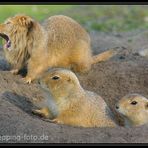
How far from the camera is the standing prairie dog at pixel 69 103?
8.10 m

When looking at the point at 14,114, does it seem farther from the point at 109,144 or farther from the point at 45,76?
the point at 109,144

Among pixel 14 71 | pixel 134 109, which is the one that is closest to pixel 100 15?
pixel 14 71

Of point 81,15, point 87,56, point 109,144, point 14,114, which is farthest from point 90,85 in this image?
point 81,15

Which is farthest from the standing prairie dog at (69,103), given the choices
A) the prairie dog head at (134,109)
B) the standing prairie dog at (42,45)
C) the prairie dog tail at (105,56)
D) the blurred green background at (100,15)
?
the blurred green background at (100,15)

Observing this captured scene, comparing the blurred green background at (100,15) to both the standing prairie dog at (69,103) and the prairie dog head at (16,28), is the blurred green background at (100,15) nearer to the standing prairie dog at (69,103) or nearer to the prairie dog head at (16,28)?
the prairie dog head at (16,28)

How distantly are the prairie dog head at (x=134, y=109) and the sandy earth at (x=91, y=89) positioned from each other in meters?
0.27

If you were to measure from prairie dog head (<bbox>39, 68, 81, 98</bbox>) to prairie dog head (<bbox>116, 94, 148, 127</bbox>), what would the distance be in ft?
2.25

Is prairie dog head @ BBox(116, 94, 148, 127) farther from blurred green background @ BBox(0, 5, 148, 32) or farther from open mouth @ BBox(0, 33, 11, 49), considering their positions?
blurred green background @ BBox(0, 5, 148, 32)

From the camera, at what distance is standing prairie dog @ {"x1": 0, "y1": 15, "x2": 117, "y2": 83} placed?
32.0 feet

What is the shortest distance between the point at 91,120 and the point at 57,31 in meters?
2.64

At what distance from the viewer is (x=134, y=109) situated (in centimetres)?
845

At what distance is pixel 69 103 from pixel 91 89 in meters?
1.89

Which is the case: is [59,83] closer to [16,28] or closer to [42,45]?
[42,45]

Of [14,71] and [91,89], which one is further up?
[14,71]
